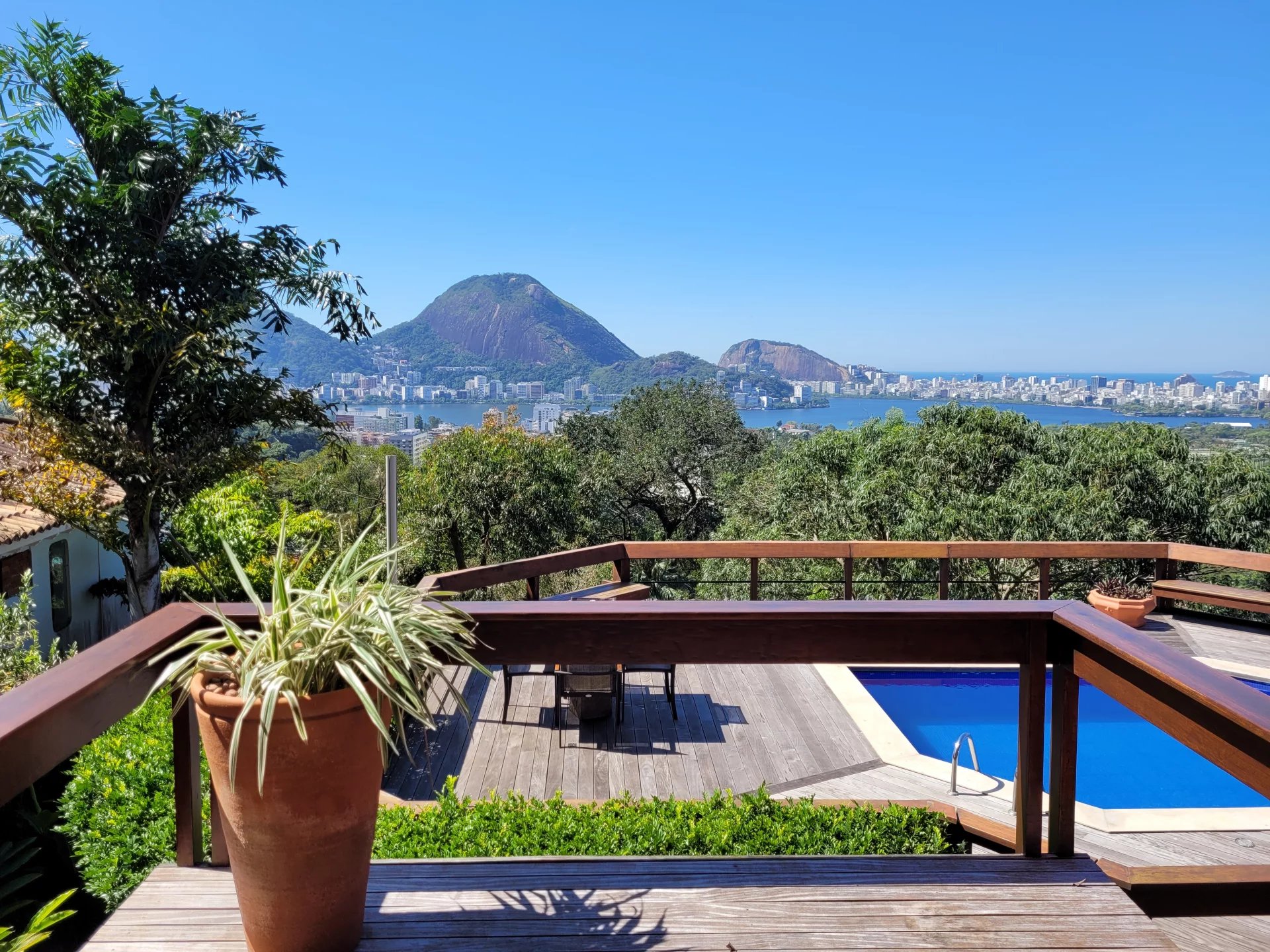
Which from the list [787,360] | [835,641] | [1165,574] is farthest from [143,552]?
[787,360]

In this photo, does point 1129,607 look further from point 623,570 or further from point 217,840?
point 217,840

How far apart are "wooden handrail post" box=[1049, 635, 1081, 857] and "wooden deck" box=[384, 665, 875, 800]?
2.30 m

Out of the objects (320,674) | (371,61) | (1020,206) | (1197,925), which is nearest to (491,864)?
(320,674)

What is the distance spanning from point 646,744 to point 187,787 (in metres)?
3.22

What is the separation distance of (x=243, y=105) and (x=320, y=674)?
1004 cm

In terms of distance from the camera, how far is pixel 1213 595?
6609mm

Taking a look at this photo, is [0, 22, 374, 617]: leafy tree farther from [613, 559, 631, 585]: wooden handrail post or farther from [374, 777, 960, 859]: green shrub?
[374, 777, 960, 859]: green shrub

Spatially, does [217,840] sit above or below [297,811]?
below

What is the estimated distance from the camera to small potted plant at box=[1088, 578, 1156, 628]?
6.77 meters

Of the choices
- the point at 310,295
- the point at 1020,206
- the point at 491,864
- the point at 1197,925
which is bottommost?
the point at 1197,925

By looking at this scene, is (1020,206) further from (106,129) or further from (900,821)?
(900,821)

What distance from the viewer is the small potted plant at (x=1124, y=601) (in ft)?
22.2

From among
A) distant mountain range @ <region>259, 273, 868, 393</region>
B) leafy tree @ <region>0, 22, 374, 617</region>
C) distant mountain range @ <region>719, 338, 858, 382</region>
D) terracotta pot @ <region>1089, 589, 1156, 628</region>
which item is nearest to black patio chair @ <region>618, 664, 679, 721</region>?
terracotta pot @ <region>1089, 589, 1156, 628</region>

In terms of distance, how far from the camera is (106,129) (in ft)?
26.6
